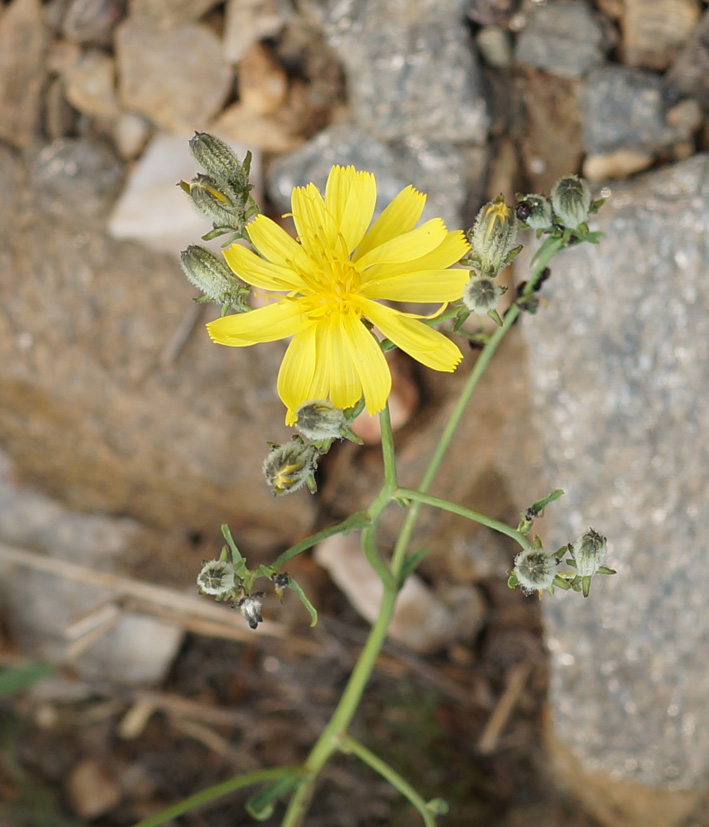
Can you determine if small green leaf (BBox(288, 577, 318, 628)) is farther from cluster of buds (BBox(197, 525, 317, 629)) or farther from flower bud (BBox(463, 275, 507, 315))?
flower bud (BBox(463, 275, 507, 315))

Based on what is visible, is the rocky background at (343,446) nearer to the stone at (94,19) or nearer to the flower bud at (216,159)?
the stone at (94,19)

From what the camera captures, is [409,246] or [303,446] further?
[409,246]

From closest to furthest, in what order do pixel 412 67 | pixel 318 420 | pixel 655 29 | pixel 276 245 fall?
pixel 318 420
pixel 276 245
pixel 655 29
pixel 412 67

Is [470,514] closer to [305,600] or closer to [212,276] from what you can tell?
[305,600]

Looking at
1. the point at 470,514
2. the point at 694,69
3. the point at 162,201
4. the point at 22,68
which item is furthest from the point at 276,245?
the point at 22,68

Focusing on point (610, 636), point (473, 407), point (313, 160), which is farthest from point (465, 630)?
point (313, 160)

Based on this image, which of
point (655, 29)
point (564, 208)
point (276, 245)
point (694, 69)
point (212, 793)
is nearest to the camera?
point (564, 208)

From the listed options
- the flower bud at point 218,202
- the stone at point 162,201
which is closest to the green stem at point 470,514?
the flower bud at point 218,202
